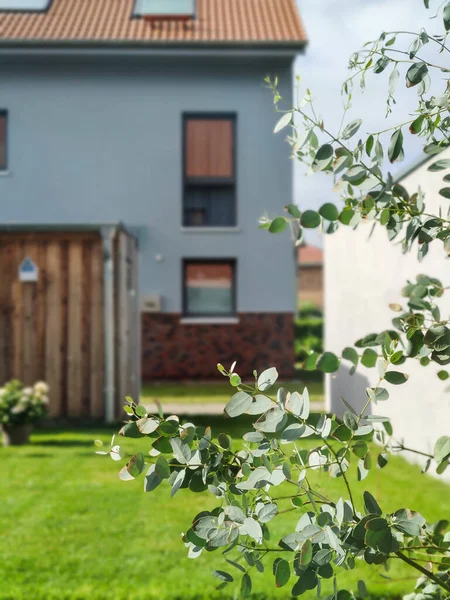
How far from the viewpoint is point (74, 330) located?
7.40 meters

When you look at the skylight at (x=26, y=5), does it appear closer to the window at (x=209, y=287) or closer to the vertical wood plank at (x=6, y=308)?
the window at (x=209, y=287)

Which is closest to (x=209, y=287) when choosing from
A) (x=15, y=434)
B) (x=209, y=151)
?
(x=209, y=151)

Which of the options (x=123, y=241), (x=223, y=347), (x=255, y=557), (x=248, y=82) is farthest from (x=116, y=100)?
(x=255, y=557)

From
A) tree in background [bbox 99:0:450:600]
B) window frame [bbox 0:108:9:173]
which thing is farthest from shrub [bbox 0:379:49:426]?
window frame [bbox 0:108:9:173]

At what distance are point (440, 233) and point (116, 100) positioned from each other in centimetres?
1191

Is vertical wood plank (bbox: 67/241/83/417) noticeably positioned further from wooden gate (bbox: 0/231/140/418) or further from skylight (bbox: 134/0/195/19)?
skylight (bbox: 134/0/195/19)

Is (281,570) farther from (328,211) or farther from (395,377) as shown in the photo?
(328,211)

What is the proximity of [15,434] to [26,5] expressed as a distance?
10.4m

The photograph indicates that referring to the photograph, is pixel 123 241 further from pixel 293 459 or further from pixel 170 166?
pixel 293 459

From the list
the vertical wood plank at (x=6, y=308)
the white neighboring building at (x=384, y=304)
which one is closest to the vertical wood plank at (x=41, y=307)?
the vertical wood plank at (x=6, y=308)

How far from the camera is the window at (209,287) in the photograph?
12648mm

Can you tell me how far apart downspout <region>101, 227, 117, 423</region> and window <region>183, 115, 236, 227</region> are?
17.7ft

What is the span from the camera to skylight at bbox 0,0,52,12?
1345 cm

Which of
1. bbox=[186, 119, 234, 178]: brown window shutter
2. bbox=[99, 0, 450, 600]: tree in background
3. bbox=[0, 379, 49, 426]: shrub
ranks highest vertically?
bbox=[186, 119, 234, 178]: brown window shutter
